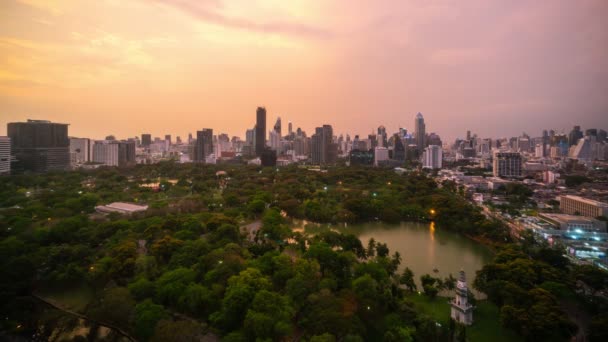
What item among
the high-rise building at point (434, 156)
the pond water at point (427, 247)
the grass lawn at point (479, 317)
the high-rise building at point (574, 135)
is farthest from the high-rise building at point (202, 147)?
the high-rise building at point (574, 135)

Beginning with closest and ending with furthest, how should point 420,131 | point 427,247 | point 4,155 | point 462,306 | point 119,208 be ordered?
1. point 462,306
2. point 427,247
3. point 119,208
4. point 4,155
5. point 420,131

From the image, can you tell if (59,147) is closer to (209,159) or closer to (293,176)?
(209,159)

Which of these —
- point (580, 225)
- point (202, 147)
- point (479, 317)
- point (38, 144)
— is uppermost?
point (202, 147)

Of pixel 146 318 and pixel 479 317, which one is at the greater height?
pixel 146 318

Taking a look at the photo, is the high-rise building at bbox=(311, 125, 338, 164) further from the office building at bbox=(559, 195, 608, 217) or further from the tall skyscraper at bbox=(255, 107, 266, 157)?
the office building at bbox=(559, 195, 608, 217)

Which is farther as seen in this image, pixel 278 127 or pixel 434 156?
pixel 278 127

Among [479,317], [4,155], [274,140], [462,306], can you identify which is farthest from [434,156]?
[4,155]

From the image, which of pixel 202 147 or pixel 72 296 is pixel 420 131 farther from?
pixel 72 296
